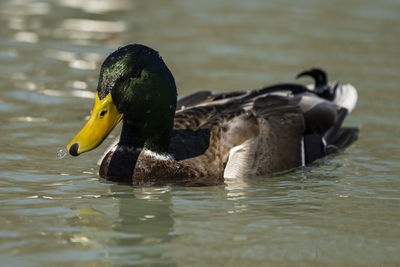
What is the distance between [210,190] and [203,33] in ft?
23.5

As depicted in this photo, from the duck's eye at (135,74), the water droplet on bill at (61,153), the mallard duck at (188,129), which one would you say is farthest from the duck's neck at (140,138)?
the water droplet on bill at (61,153)

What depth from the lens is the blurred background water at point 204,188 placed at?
6.27 m

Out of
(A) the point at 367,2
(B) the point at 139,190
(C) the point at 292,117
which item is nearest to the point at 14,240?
(B) the point at 139,190

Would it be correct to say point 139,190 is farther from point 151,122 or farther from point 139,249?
point 139,249

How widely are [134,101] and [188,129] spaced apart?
919mm

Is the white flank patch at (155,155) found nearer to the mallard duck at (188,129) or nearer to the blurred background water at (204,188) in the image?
the mallard duck at (188,129)

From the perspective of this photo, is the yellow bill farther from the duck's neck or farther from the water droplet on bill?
the water droplet on bill

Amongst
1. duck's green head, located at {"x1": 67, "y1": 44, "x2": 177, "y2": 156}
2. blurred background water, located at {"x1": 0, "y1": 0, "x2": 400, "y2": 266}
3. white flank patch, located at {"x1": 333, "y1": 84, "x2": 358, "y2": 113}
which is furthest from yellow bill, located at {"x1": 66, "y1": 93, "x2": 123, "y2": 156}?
white flank patch, located at {"x1": 333, "y1": 84, "x2": 358, "y2": 113}

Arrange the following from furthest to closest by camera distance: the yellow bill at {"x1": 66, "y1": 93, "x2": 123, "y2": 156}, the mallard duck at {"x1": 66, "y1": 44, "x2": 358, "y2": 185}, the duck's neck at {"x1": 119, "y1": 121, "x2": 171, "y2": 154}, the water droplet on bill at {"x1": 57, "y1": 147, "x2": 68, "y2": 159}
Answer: the water droplet on bill at {"x1": 57, "y1": 147, "x2": 68, "y2": 159}
the duck's neck at {"x1": 119, "y1": 121, "x2": 171, "y2": 154}
the mallard duck at {"x1": 66, "y1": 44, "x2": 358, "y2": 185}
the yellow bill at {"x1": 66, "y1": 93, "x2": 123, "y2": 156}

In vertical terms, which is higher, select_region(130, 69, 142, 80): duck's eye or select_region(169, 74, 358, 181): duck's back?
select_region(130, 69, 142, 80): duck's eye

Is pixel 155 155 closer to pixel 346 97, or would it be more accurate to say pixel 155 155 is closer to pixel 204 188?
pixel 204 188

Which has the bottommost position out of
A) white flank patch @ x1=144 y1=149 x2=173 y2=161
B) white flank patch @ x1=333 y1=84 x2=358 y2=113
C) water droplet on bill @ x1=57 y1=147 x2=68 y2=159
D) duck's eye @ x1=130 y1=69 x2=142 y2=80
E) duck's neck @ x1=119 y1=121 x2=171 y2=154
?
water droplet on bill @ x1=57 y1=147 x2=68 y2=159

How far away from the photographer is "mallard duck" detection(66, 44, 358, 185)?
7.51 meters

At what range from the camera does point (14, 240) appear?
6.25m
